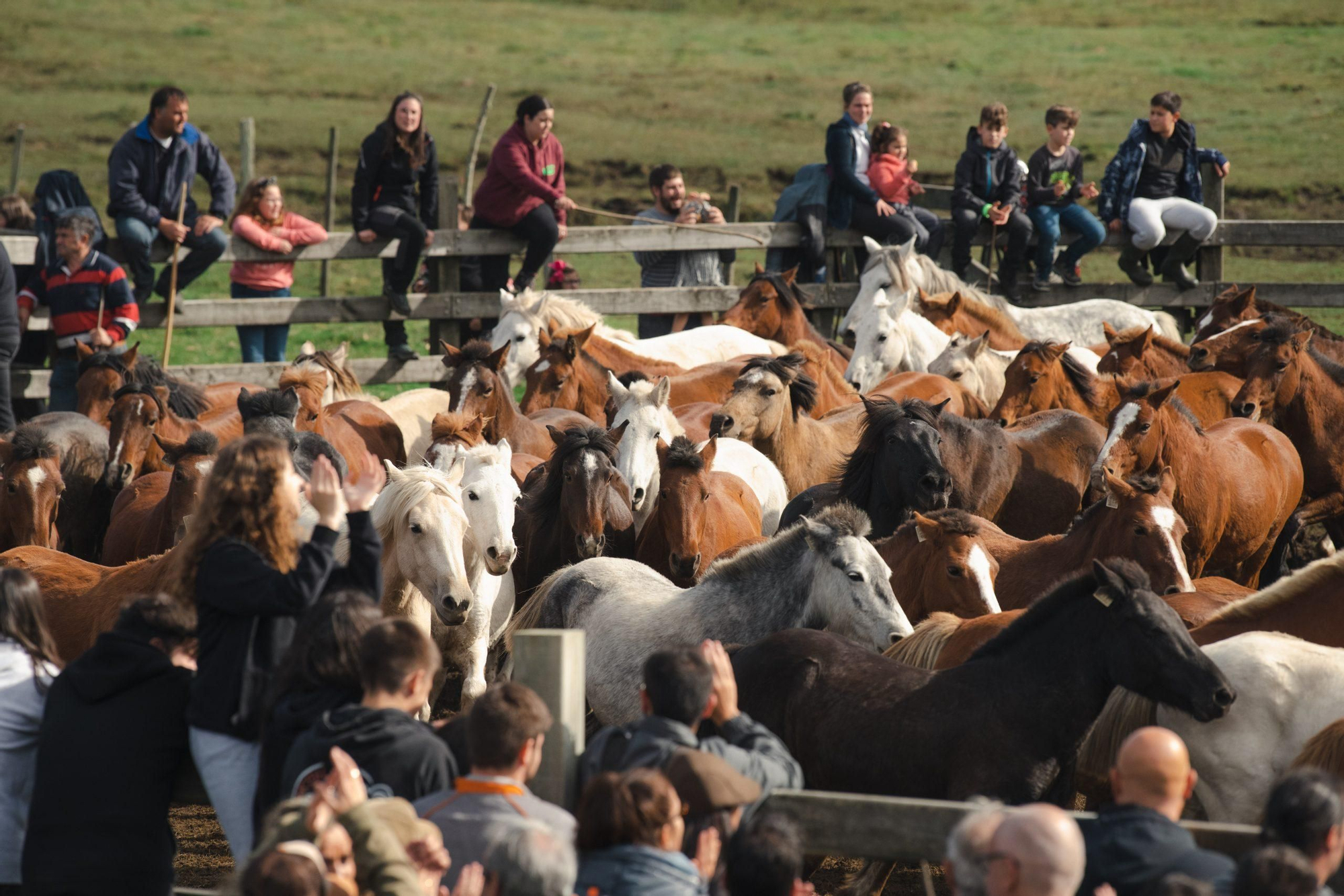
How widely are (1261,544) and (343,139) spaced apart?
26.7 m

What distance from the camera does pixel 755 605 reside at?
6.61 metres

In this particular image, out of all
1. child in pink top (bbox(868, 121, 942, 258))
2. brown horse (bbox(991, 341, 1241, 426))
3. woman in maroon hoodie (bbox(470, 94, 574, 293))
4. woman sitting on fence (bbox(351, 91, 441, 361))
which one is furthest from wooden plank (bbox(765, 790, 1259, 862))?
child in pink top (bbox(868, 121, 942, 258))

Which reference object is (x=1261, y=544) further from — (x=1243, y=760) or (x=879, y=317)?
(x=1243, y=760)

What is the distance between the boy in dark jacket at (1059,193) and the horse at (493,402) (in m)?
5.76

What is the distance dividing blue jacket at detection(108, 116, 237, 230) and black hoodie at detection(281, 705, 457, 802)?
8511 millimetres

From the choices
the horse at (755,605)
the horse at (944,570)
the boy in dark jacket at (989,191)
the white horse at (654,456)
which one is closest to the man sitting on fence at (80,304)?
the white horse at (654,456)

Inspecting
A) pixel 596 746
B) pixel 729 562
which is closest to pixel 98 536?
pixel 729 562

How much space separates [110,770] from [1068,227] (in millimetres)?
12487

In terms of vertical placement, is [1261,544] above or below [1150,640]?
below

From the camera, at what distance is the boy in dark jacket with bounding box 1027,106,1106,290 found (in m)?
14.3

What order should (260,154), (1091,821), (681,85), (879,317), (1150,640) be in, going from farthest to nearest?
(681,85), (260,154), (879,317), (1150,640), (1091,821)

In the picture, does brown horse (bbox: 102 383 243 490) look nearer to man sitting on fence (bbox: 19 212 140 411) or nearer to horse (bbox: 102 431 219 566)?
horse (bbox: 102 431 219 566)

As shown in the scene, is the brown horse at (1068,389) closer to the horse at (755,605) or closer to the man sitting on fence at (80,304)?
the horse at (755,605)

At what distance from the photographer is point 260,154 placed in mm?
32938
